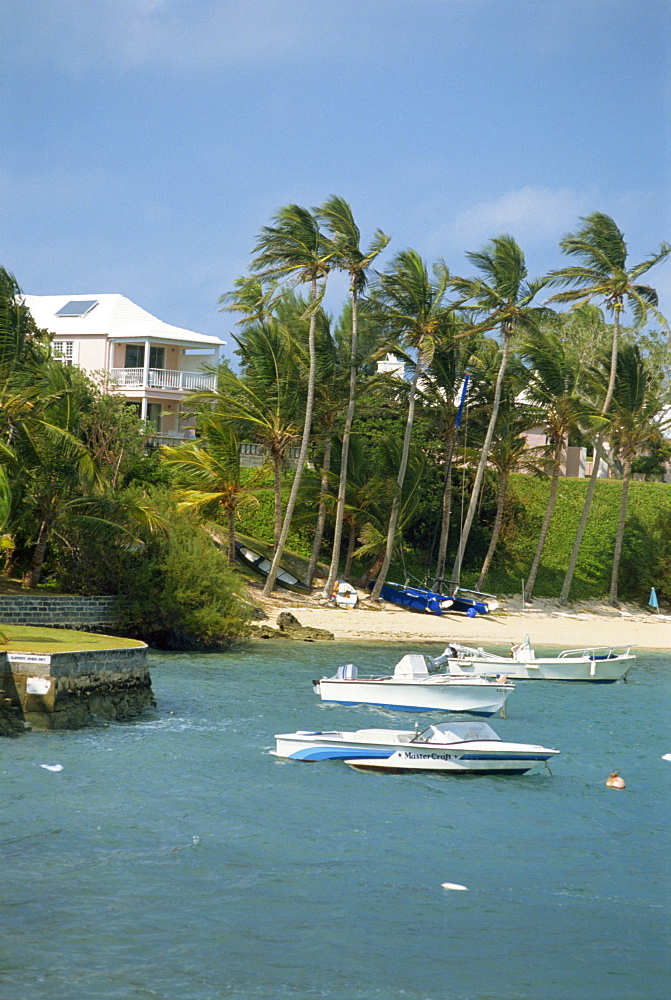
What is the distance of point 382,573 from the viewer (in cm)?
4228

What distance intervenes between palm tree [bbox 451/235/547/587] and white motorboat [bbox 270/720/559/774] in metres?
24.2

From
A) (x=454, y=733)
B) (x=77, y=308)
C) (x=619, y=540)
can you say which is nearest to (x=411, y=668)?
(x=454, y=733)

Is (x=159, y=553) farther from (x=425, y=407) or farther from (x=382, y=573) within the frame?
(x=425, y=407)

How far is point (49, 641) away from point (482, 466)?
2473cm

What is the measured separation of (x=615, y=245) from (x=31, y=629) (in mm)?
31169

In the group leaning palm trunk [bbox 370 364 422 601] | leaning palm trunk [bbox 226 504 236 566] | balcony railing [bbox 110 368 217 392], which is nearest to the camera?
leaning palm trunk [bbox 226 504 236 566]

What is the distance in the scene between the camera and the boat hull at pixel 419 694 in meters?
24.9

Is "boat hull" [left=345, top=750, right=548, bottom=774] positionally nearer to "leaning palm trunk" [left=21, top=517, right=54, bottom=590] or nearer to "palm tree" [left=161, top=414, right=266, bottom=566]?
"leaning palm trunk" [left=21, top=517, right=54, bottom=590]

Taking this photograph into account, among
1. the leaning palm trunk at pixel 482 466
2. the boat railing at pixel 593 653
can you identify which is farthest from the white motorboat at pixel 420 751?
the leaning palm trunk at pixel 482 466

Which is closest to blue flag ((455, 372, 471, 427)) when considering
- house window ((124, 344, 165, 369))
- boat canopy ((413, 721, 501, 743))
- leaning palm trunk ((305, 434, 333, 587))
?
leaning palm trunk ((305, 434, 333, 587))

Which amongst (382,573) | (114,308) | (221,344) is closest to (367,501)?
(382,573)

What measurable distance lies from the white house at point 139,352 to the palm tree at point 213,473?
12.9 metres

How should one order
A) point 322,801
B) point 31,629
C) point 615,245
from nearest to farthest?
point 322,801 < point 31,629 < point 615,245

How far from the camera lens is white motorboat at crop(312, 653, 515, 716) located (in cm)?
2495
